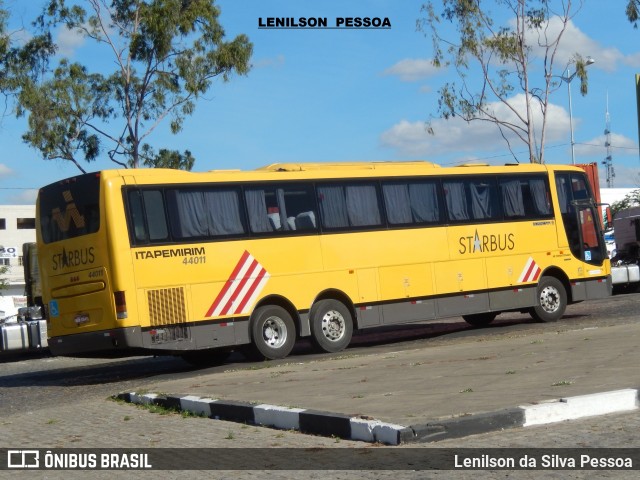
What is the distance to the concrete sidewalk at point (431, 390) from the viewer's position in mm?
8938

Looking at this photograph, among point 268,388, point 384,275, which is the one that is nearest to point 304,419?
point 268,388

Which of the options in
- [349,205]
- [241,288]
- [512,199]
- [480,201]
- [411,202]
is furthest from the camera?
[512,199]

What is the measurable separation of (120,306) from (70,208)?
83.8 inches

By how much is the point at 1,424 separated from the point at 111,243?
5307 millimetres

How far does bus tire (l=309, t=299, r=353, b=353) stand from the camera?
19484 millimetres

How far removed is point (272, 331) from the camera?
1897 centimetres

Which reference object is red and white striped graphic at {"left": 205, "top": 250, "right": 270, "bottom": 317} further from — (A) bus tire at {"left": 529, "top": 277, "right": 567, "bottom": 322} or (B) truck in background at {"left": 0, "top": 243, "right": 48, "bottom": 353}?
(A) bus tire at {"left": 529, "top": 277, "right": 567, "bottom": 322}

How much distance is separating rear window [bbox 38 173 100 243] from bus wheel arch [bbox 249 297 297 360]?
130 inches

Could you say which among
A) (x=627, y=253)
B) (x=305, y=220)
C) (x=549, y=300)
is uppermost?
(x=305, y=220)

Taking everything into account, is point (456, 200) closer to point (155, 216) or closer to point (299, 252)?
point (299, 252)

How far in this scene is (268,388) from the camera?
12.8m

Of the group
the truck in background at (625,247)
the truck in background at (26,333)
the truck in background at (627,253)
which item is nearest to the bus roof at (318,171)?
the truck in background at (26,333)

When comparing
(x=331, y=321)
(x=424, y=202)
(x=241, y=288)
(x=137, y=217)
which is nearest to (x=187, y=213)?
(x=137, y=217)

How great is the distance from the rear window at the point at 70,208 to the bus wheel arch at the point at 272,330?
331 centimetres
